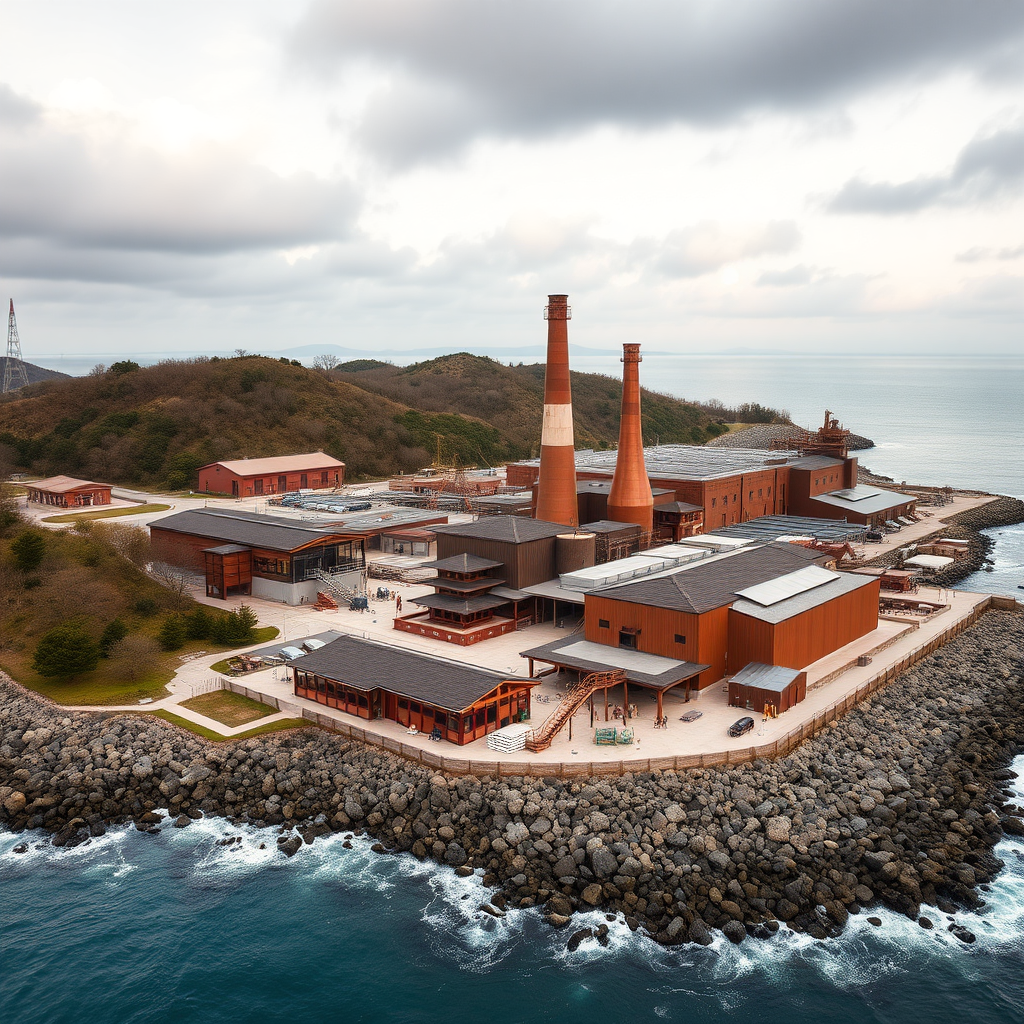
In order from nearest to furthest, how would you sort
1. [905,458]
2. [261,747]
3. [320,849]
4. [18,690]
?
[320,849] → [261,747] → [18,690] → [905,458]

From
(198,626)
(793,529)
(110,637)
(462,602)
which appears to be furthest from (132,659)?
(793,529)

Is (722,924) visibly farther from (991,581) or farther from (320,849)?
(991,581)

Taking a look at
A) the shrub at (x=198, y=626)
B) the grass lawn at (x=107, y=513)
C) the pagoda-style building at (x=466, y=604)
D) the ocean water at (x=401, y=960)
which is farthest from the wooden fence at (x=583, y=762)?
the grass lawn at (x=107, y=513)

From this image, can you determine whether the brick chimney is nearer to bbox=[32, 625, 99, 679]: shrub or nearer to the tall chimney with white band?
the tall chimney with white band

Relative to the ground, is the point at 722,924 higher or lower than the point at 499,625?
lower

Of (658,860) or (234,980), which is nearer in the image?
(234,980)

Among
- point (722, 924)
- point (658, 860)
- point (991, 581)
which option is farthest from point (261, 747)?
point (991, 581)
